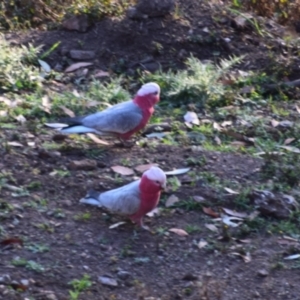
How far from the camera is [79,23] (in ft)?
27.3

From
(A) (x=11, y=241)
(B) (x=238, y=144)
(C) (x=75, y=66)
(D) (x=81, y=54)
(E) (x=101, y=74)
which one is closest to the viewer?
(A) (x=11, y=241)

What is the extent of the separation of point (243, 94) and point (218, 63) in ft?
2.10

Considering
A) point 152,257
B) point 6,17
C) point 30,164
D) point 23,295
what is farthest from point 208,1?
point 23,295

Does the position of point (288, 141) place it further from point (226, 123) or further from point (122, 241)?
point (122, 241)

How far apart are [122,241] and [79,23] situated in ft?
12.0

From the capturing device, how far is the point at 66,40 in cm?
821

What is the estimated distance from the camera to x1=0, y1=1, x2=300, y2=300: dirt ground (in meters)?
4.61

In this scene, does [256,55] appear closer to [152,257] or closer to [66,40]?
[66,40]

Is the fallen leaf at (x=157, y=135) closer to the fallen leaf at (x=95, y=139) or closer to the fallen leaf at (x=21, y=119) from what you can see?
the fallen leaf at (x=95, y=139)

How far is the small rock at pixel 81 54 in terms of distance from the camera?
7.98m

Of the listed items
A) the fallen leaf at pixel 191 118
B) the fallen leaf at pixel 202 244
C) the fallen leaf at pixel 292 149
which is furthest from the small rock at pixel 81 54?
the fallen leaf at pixel 202 244

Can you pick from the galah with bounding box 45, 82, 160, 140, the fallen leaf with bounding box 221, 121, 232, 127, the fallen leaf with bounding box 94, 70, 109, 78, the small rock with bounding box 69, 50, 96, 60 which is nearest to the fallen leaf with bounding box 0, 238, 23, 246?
the galah with bounding box 45, 82, 160, 140

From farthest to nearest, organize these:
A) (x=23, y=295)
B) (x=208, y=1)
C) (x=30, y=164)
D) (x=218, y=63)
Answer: (x=208, y=1)
(x=218, y=63)
(x=30, y=164)
(x=23, y=295)

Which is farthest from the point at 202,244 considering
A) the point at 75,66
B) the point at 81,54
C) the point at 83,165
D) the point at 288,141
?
the point at 81,54
